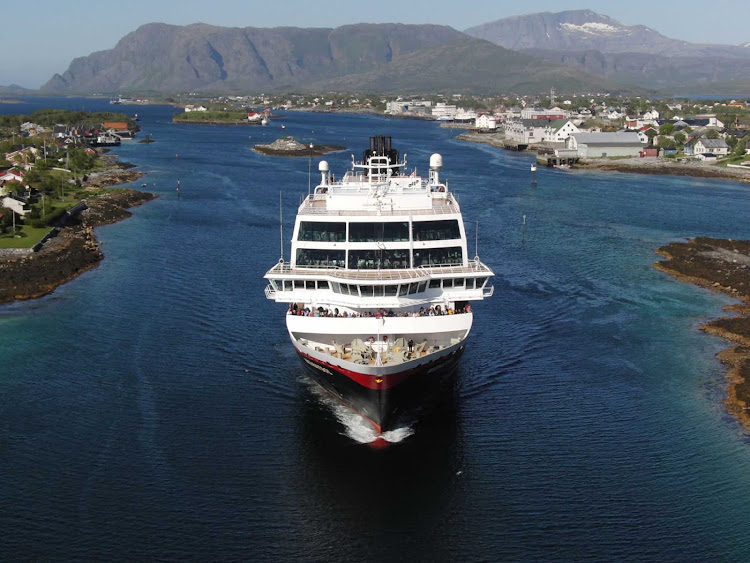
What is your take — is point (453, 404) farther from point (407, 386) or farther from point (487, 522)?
point (487, 522)

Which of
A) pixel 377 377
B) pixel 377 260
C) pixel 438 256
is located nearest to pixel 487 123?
pixel 438 256

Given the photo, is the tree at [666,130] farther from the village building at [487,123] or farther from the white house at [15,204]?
the white house at [15,204]

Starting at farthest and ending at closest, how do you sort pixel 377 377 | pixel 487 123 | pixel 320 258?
pixel 487 123
pixel 320 258
pixel 377 377

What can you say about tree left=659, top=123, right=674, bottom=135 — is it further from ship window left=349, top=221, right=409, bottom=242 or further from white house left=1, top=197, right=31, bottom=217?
ship window left=349, top=221, right=409, bottom=242

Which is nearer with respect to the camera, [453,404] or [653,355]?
[453,404]

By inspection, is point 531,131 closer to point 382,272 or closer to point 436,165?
point 436,165

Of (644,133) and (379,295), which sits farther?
(644,133)

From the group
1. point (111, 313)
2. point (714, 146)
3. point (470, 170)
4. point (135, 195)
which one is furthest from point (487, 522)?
point (714, 146)
